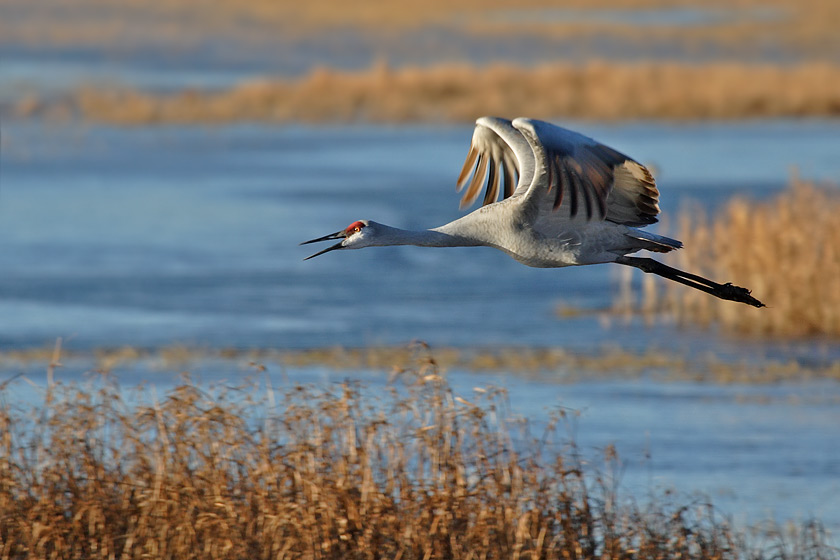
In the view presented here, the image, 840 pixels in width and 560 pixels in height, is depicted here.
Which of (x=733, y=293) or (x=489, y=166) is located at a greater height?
(x=489, y=166)

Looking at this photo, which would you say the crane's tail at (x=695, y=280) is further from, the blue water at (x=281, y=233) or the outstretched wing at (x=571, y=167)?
the blue water at (x=281, y=233)

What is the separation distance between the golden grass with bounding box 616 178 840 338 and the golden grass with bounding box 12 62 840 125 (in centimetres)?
2169

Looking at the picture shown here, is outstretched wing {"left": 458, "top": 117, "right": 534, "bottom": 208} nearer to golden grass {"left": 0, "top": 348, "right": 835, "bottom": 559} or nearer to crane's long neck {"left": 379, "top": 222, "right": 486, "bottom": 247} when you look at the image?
crane's long neck {"left": 379, "top": 222, "right": 486, "bottom": 247}

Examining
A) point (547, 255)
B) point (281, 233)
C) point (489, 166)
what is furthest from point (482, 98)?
point (547, 255)

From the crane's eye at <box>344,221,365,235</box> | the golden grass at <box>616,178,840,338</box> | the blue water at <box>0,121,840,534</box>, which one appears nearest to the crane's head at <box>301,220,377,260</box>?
the crane's eye at <box>344,221,365,235</box>

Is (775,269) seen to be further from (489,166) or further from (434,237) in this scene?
(434,237)

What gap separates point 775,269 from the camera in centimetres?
1705

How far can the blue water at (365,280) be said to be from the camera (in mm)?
12797

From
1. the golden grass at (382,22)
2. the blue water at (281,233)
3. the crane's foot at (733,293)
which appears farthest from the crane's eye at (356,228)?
the golden grass at (382,22)

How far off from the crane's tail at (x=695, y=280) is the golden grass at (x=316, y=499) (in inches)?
50.0

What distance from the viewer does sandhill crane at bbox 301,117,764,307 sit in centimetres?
852

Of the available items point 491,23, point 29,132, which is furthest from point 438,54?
point 29,132

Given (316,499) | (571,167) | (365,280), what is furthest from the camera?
(365,280)

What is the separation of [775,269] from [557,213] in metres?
8.76
